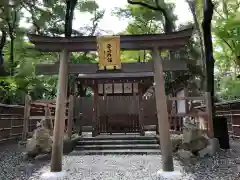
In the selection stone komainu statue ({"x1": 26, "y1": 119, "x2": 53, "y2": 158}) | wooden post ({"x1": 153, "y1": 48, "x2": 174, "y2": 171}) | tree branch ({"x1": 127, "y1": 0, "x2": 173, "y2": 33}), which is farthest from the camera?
tree branch ({"x1": 127, "y1": 0, "x2": 173, "y2": 33})

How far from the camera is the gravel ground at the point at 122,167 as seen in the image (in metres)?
6.16

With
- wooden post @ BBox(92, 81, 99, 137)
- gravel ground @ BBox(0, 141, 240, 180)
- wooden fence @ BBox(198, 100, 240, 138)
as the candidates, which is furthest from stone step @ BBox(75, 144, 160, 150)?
wooden fence @ BBox(198, 100, 240, 138)

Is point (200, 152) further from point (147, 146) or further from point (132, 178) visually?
point (132, 178)

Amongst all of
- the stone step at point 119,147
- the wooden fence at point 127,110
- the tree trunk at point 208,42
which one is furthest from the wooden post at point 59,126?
the wooden fence at point 127,110

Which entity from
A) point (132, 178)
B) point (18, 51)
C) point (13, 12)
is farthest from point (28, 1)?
point (132, 178)

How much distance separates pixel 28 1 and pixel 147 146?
12.3m

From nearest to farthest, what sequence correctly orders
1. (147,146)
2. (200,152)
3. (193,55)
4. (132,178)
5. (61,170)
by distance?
(132,178) < (61,170) < (200,152) < (147,146) < (193,55)

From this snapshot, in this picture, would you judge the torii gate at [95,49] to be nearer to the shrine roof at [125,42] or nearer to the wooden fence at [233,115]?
the shrine roof at [125,42]

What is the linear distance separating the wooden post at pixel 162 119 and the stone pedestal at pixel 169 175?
0.13 metres

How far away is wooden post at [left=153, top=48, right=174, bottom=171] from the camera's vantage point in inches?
251

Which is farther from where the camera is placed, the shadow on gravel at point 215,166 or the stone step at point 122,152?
the stone step at point 122,152

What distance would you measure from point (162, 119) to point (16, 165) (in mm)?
4465

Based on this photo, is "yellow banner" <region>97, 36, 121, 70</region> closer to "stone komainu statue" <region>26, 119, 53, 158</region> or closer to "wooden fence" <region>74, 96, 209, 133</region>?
"stone komainu statue" <region>26, 119, 53, 158</region>

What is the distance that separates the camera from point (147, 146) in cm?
999
